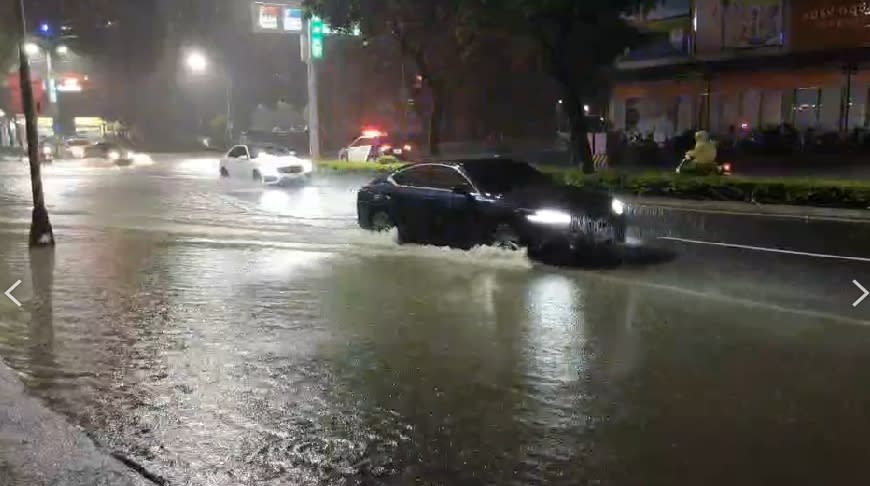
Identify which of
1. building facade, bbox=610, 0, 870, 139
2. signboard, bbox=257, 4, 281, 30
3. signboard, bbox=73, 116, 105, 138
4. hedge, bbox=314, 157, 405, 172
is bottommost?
hedge, bbox=314, 157, 405, 172

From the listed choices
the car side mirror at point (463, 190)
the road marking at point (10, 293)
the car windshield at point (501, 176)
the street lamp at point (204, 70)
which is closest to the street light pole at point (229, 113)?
the street lamp at point (204, 70)

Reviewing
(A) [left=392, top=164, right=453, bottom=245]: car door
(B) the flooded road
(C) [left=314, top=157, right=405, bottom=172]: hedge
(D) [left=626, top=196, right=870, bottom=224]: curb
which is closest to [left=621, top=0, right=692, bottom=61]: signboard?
(C) [left=314, top=157, right=405, bottom=172]: hedge

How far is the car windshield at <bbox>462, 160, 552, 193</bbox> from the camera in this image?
12.9 m

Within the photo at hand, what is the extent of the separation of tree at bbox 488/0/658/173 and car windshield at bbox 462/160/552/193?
33.6 ft

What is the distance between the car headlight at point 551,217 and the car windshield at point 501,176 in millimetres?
913

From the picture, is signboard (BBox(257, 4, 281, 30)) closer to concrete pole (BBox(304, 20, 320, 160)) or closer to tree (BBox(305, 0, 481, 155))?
concrete pole (BBox(304, 20, 320, 160))

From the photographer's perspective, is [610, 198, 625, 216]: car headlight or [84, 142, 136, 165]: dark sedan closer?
[610, 198, 625, 216]: car headlight

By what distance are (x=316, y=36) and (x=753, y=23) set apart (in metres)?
18.5

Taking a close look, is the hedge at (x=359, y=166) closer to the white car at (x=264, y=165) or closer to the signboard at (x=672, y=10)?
the white car at (x=264, y=165)

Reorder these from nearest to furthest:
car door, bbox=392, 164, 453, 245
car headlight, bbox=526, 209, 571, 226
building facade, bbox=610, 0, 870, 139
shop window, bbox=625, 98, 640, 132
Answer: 1. car headlight, bbox=526, 209, 571, 226
2. car door, bbox=392, 164, 453, 245
3. building facade, bbox=610, 0, 870, 139
4. shop window, bbox=625, 98, 640, 132

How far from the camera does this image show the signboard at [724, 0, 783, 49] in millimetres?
35500

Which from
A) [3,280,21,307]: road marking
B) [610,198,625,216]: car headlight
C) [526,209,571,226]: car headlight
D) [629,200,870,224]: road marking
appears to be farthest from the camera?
[629,200,870,224]: road marking

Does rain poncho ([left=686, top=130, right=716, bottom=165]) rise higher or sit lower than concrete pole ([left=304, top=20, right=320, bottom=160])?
lower

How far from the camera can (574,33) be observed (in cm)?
2527
